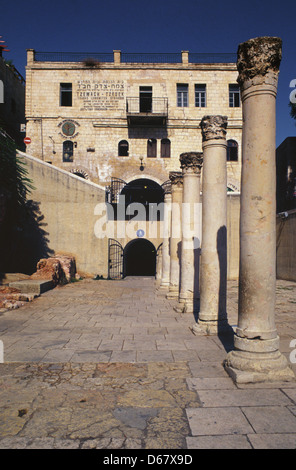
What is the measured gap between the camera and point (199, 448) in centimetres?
290

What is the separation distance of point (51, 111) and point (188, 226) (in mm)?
21971

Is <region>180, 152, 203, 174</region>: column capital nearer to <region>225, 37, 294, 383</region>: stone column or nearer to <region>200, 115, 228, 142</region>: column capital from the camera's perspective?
<region>200, 115, 228, 142</region>: column capital

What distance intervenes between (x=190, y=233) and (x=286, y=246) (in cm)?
1063

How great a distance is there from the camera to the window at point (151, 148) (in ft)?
91.6

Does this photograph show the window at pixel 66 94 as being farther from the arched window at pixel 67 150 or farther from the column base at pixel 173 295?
the column base at pixel 173 295

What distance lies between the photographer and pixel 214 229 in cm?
691

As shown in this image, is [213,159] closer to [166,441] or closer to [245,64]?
[245,64]

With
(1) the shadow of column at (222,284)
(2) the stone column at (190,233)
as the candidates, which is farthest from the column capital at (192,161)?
(1) the shadow of column at (222,284)

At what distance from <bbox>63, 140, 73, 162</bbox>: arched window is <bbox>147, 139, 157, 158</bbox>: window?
5934mm

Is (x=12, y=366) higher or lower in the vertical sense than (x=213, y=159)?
lower

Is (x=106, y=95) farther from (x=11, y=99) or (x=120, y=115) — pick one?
(x=11, y=99)

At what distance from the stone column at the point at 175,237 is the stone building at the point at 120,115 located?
595 inches
